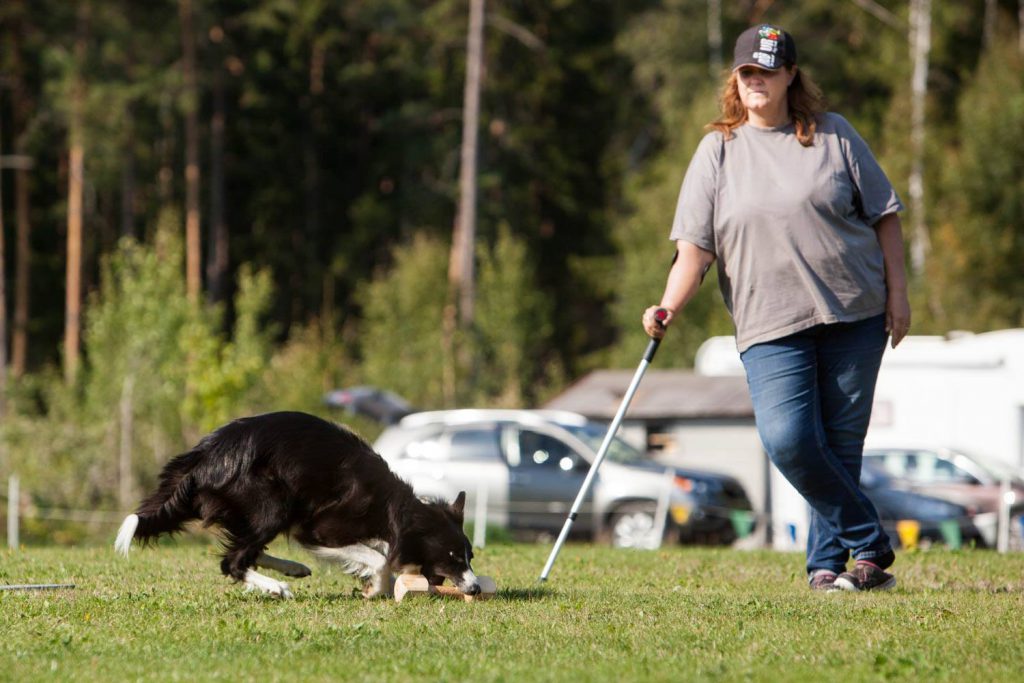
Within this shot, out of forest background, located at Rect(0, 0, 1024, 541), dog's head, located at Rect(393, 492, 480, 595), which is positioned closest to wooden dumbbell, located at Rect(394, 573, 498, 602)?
dog's head, located at Rect(393, 492, 480, 595)

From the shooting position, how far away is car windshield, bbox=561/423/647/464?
1825 centimetres

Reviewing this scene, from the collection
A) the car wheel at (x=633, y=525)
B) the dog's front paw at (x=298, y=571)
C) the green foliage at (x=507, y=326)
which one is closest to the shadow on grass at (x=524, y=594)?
the dog's front paw at (x=298, y=571)

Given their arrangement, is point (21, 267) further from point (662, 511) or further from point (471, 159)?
point (662, 511)

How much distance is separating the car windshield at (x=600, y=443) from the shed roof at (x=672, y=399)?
6.21 ft

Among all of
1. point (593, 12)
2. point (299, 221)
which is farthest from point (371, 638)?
point (299, 221)

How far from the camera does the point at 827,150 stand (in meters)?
6.27

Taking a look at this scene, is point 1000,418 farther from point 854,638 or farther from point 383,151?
point 383,151

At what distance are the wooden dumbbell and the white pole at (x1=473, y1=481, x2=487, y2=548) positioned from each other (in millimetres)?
8394

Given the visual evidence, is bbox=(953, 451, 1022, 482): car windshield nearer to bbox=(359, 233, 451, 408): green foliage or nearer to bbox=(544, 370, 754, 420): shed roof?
bbox=(544, 370, 754, 420): shed roof

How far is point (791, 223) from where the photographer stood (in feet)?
20.4

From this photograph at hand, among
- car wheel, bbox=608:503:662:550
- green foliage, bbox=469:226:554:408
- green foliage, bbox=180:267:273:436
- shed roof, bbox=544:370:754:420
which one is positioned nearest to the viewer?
car wheel, bbox=608:503:662:550

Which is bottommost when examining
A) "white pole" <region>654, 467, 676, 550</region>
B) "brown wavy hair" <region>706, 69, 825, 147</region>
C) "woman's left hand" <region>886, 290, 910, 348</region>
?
"white pole" <region>654, 467, 676, 550</region>

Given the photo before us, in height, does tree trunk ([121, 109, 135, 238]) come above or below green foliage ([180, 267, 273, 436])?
above

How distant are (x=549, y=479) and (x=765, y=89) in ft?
39.7
